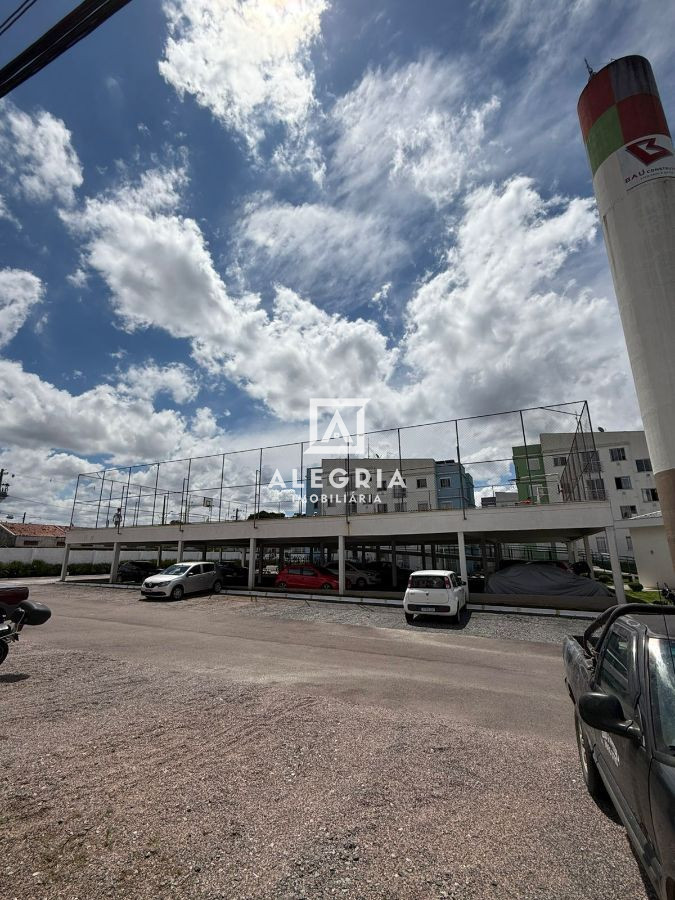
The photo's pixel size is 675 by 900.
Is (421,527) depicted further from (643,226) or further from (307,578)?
(643,226)

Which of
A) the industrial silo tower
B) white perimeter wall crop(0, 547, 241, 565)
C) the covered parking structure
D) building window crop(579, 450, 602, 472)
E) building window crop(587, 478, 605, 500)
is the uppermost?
the industrial silo tower

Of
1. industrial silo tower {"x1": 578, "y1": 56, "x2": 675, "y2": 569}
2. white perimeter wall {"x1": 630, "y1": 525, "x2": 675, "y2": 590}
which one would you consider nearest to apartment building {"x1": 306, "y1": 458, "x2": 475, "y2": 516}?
industrial silo tower {"x1": 578, "y1": 56, "x2": 675, "y2": 569}

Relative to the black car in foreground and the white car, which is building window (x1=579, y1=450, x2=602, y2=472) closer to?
the white car

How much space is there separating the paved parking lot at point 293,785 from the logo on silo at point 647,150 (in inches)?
723

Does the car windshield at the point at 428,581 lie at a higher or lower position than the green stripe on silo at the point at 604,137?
lower

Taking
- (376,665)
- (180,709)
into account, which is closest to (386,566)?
(376,665)

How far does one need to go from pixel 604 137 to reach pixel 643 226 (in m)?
4.28

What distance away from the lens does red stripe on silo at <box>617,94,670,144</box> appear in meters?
16.1

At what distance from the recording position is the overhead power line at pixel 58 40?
15.0 feet

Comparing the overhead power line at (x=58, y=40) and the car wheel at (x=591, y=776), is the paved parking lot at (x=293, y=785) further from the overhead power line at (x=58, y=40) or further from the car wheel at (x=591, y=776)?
the overhead power line at (x=58, y=40)

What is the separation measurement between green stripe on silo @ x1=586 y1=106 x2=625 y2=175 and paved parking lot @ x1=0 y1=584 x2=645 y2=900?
19059mm

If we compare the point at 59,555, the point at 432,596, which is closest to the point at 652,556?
the point at 432,596

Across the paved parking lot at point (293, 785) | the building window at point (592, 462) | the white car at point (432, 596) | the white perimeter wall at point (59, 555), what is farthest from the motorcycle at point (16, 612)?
the white perimeter wall at point (59, 555)

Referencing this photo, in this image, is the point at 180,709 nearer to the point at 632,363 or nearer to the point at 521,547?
the point at 632,363
